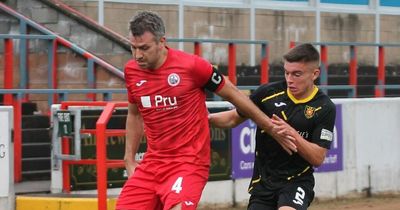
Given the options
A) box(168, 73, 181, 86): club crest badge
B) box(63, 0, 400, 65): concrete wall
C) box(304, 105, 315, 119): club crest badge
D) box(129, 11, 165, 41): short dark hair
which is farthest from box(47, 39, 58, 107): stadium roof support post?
box(304, 105, 315, 119): club crest badge

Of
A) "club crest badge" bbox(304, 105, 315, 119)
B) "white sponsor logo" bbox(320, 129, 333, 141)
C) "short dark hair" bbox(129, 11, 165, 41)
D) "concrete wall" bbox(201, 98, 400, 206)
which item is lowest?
"concrete wall" bbox(201, 98, 400, 206)

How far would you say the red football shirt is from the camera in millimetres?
6316

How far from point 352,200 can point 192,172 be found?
8.31m

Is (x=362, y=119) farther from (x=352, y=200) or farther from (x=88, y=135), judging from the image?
(x=88, y=135)

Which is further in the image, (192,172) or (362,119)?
(362,119)

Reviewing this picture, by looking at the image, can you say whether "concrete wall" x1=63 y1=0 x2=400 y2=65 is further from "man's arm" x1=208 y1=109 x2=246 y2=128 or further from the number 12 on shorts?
the number 12 on shorts

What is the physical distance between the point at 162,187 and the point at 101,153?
3.48 metres

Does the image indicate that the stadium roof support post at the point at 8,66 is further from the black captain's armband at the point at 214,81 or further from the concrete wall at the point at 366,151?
the black captain's armband at the point at 214,81

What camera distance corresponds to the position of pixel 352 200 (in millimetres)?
14234

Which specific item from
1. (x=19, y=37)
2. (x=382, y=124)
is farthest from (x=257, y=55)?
(x=19, y=37)

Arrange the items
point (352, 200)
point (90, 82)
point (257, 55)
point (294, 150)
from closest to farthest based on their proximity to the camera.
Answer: point (294, 150), point (90, 82), point (352, 200), point (257, 55)

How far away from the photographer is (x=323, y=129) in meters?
6.29

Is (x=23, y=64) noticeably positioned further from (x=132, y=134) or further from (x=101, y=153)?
(x=132, y=134)

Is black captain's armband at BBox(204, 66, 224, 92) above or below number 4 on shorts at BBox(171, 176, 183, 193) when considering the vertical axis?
above
